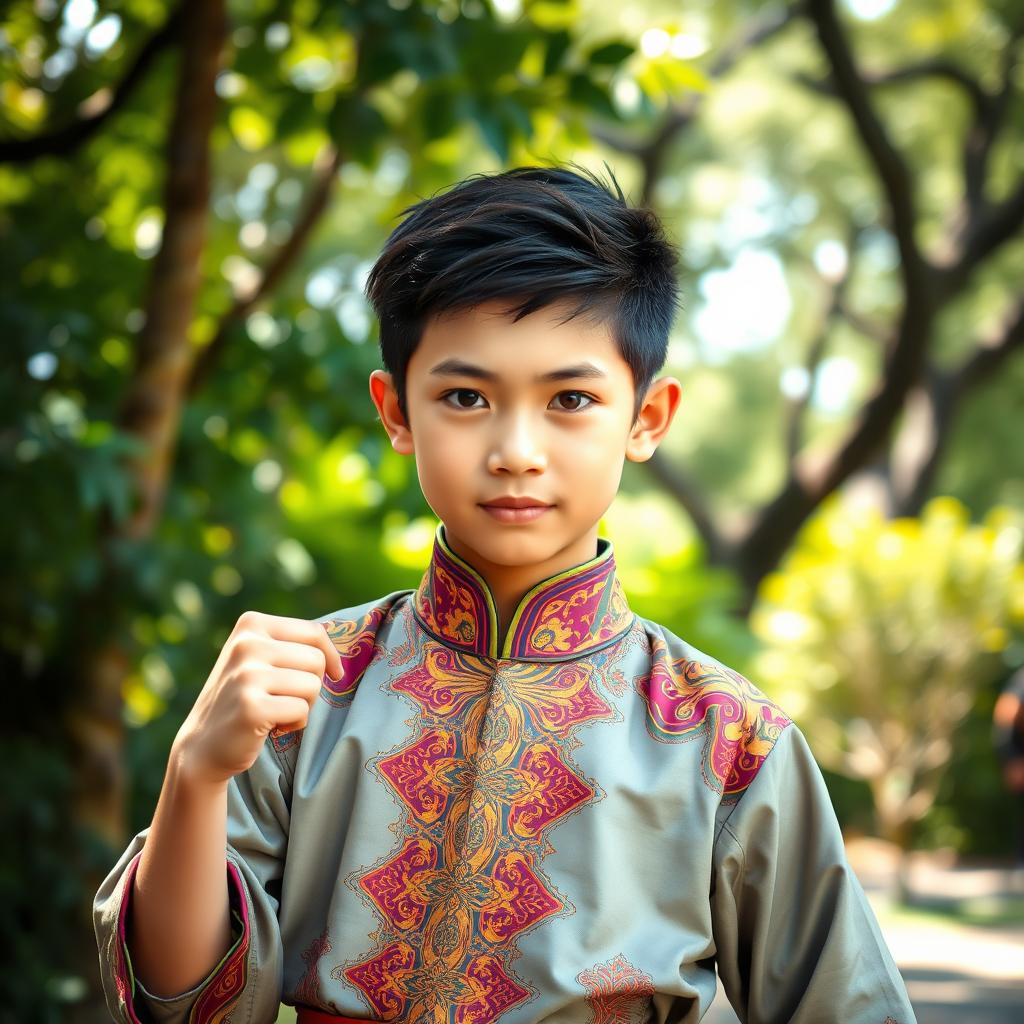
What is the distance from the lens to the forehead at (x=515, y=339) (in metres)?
1.35

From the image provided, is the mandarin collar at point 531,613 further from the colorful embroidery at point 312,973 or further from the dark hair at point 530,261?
the colorful embroidery at point 312,973

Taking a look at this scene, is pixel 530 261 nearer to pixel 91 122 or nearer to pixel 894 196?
pixel 91 122

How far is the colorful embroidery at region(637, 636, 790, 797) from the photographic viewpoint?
140 cm

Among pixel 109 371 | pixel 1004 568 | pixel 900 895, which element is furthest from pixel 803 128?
pixel 109 371

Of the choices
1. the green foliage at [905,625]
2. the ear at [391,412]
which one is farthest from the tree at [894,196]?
the ear at [391,412]

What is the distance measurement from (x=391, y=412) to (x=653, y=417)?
0.98ft

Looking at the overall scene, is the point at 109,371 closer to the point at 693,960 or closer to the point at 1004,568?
the point at 693,960

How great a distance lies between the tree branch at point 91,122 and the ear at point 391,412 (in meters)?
1.89

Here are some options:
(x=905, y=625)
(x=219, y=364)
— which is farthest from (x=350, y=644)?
(x=905, y=625)

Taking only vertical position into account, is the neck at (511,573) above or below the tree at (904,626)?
above

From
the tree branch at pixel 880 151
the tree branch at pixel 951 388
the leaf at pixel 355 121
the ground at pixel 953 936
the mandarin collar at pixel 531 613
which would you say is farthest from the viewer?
the tree branch at pixel 951 388

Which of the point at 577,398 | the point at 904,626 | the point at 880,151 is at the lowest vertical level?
the point at 904,626

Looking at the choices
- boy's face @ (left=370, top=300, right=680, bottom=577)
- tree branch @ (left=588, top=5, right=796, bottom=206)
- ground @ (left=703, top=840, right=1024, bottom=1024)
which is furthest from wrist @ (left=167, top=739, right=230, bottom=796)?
tree branch @ (left=588, top=5, right=796, bottom=206)

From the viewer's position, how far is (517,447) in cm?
133
